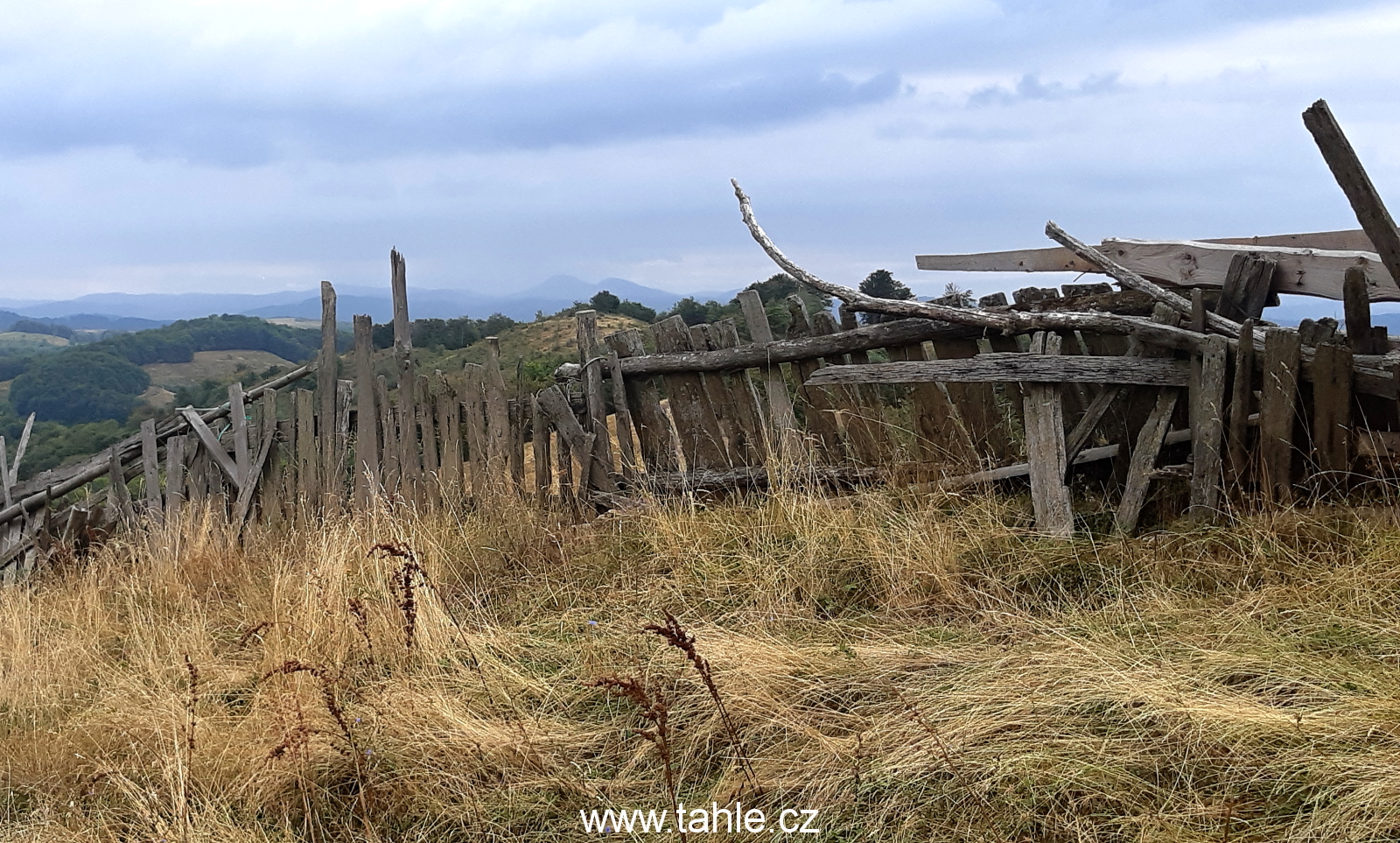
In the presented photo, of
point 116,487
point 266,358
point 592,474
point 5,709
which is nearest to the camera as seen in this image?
point 5,709

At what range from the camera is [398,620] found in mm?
4805

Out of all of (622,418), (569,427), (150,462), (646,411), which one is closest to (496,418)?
(569,427)

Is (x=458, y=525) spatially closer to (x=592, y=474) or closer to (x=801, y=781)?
(x=592, y=474)

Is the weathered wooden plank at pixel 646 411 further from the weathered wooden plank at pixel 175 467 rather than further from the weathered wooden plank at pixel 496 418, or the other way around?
the weathered wooden plank at pixel 175 467

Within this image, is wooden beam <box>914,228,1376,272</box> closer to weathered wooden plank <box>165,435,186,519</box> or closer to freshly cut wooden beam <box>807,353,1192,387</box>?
freshly cut wooden beam <box>807,353,1192,387</box>

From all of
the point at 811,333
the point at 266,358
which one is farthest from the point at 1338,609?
the point at 266,358

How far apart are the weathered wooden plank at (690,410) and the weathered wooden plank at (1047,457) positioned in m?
2.14

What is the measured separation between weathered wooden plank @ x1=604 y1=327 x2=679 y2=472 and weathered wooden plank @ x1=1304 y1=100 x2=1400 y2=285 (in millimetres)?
4098

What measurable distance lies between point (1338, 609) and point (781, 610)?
223 cm

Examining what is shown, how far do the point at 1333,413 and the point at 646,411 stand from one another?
13.4 ft

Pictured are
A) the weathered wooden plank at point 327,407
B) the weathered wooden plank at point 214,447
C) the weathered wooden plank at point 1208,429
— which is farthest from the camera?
the weathered wooden plank at point 214,447

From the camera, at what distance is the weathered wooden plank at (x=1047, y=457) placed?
530 centimetres

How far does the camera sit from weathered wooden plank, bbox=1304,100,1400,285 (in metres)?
4.34

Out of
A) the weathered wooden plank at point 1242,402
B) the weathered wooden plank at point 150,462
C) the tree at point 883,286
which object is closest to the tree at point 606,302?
the tree at point 883,286
